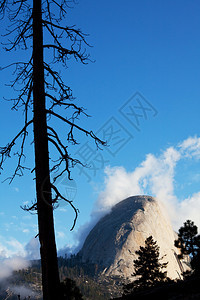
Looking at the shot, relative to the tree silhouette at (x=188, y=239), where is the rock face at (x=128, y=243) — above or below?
above

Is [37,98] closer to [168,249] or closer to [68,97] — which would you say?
[68,97]

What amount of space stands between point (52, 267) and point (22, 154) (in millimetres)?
2910

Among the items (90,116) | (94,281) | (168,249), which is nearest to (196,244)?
(90,116)

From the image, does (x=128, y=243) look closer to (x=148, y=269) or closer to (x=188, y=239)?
(x=148, y=269)

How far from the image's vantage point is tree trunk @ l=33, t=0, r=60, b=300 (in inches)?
206

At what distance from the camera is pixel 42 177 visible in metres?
5.82

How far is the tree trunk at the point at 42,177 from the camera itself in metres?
5.22

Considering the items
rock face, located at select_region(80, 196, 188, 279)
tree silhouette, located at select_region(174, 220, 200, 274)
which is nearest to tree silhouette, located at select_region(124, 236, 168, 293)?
tree silhouette, located at select_region(174, 220, 200, 274)

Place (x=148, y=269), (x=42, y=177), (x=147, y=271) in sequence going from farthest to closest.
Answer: (x=148, y=269)
(x=147, y=271)
(x=42, y=177)

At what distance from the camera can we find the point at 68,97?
6.99 metres

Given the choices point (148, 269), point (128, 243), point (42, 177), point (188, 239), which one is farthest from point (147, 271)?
point (128, 243)

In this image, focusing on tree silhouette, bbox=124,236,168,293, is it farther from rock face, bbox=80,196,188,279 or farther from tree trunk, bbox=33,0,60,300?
rock face, bbox=80,196,188,279

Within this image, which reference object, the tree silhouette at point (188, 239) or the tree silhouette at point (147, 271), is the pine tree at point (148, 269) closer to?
the tree silhouette at point (147, 271)

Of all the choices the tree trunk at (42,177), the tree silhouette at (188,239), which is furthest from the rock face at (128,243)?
the tree trunk at (42,177)
